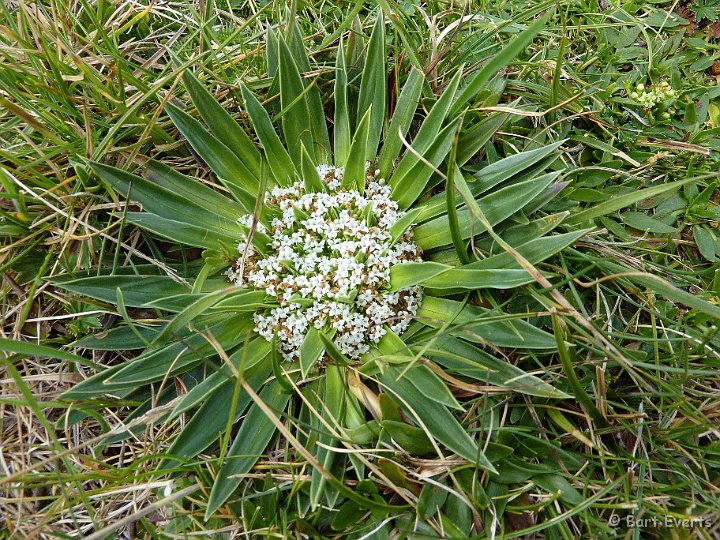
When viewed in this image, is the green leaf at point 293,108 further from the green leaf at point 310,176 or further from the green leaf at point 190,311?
the green leaf at point 190,311

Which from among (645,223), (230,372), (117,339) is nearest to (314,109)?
(230,372)

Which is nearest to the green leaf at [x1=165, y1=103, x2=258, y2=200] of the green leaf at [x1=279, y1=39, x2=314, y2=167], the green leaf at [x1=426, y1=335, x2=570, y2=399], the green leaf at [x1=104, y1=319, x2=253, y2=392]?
the green leaf at [x1=279, y1=39, x2=314, y2=167]

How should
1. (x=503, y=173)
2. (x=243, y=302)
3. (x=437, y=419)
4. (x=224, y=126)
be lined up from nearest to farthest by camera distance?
(x=437, y=419) → (x=243, y=302) → (x=503, y=173) → (x=224, y=126)

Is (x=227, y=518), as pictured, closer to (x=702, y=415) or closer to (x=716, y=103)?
(x=702, y=415)

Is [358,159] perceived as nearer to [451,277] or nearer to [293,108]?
[293,108]

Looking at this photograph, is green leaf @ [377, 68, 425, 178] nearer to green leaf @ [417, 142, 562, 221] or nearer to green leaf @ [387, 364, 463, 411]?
green leaf @ [417, 142, 562, 221]

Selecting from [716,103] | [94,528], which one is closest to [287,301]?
[94,528]

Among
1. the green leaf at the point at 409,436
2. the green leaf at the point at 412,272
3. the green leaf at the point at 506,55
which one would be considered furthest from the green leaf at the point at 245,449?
the green leaf at the point at 506,55
